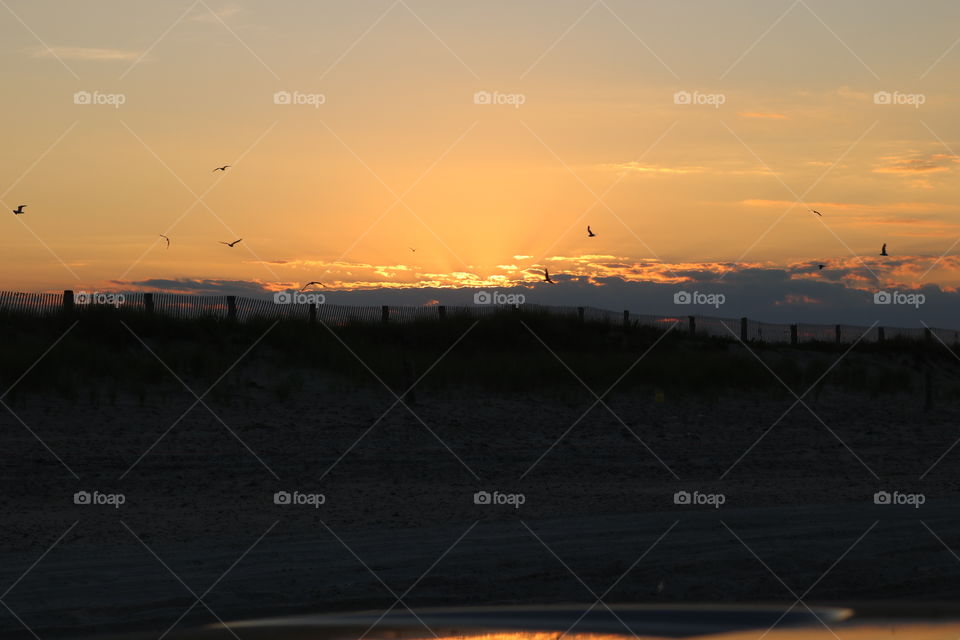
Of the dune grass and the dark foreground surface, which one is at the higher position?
the dune grass

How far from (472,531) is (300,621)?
13.6 ft

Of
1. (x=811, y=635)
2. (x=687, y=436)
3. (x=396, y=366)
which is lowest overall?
(x=811, y=635)

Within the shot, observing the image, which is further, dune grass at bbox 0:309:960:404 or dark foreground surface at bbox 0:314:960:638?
dune grass at bbox 0:309:960:404

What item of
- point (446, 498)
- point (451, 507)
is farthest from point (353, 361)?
point (451, 507)

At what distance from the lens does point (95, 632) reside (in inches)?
365

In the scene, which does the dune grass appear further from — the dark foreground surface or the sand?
the sand

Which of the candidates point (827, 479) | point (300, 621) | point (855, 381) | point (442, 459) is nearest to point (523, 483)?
point (442, 459)

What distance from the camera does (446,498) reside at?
1716 centimetres

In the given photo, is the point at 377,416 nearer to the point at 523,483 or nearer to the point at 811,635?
the point at 523,483

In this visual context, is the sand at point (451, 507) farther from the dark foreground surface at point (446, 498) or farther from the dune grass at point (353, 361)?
the dune grass at point (353, 361)

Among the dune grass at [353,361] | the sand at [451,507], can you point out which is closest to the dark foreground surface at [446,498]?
the sand at [451,507]

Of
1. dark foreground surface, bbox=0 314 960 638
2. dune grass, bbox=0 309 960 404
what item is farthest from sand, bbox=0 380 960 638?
dune grass, bbox=0 309 960 404

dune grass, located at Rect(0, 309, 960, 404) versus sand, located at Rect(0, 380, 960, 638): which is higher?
dune grass, located at Rect(0, 309, 960, 404)

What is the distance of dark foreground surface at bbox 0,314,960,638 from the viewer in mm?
11055
